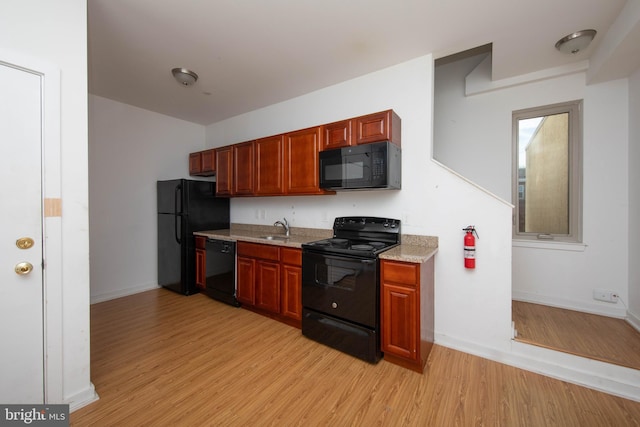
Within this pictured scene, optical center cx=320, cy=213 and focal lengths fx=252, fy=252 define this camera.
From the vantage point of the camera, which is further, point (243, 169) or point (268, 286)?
point (243, 169)

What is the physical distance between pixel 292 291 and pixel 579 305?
295 cm

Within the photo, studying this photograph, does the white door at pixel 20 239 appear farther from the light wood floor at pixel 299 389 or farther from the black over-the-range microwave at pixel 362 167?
the black over-the-range microwave at pixel 362 167

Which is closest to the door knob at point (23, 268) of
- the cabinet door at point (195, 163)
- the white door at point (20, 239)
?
the white door at point (20, 239)

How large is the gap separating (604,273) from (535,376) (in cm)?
145

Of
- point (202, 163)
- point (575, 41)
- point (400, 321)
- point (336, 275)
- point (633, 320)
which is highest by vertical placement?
point (575, 41)

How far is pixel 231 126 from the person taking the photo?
161 inches

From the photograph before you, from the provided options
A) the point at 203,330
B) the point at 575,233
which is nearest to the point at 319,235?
the point at 203,330

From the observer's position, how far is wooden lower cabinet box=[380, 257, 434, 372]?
1.90 m

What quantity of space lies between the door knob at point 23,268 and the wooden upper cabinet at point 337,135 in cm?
232

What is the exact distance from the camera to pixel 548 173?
283cm

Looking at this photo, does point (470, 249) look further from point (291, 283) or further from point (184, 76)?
point (184, 76)

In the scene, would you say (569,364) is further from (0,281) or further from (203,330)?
(0,281)

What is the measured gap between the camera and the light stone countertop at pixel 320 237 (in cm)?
199

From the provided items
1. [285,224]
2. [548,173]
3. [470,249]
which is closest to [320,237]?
[285,224]
